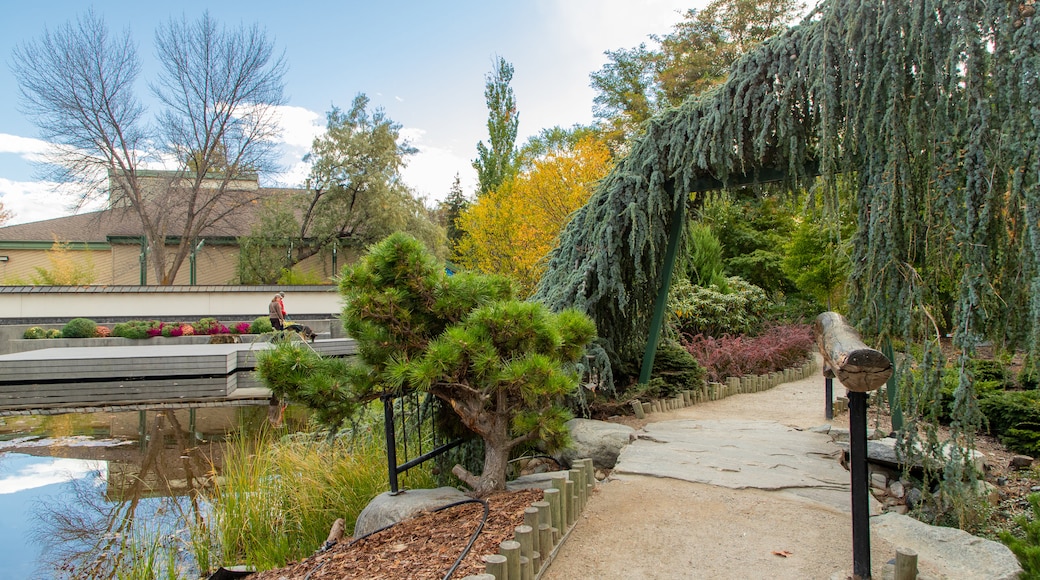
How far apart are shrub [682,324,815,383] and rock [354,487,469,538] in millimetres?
4764

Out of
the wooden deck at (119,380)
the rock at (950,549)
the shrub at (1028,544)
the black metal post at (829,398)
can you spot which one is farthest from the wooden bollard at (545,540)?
the wooden deck at (119,380)

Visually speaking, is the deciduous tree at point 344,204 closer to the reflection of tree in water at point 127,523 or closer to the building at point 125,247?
the building at point 125,247

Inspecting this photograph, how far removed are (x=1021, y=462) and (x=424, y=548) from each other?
4373 millimetres

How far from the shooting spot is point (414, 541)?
310 cm

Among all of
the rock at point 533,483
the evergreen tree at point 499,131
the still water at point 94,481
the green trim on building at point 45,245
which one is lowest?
the still water at point 94,481

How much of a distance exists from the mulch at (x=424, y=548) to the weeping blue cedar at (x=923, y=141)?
241 centimetres

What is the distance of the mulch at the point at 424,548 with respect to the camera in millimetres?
2803

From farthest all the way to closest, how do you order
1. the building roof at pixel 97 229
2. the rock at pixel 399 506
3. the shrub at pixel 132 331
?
the building roof at pixel 97 229
the shrub at pixel 132 331
the rock at pixel 399 506

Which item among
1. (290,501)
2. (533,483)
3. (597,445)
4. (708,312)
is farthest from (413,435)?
(708,312)

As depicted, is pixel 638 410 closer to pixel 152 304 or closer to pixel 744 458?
pixel 744 458

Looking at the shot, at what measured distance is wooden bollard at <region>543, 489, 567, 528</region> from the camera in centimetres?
303

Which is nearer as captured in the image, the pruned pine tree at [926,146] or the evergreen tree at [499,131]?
the pruned pine tree at [926,146]

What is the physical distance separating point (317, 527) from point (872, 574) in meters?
3.34

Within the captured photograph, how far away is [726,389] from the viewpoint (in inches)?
297
